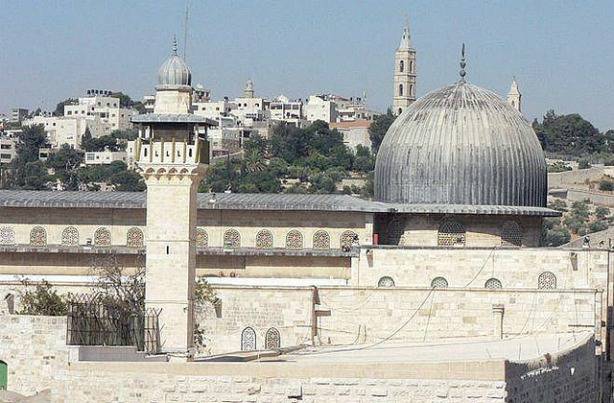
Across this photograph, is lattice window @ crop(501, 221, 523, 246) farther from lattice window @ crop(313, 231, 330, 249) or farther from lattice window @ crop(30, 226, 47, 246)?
lattice window @ crop(30, 226, 47, 246)

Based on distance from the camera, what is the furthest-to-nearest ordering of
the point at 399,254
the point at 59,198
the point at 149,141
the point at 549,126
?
the point at 549,126 < the point at 59,198 < the point at 399,254 < the point at 149,141

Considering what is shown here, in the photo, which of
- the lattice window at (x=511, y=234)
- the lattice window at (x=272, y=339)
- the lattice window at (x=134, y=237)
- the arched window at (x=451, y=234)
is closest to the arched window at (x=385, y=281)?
the arched window at (x=451, y=234)

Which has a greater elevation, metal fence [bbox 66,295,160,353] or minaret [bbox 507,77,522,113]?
minaret [bbox 507,77,522,113]

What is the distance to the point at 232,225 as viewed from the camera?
45.9 meters

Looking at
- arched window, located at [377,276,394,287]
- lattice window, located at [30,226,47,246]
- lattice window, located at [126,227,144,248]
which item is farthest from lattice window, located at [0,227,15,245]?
arched window, located at [377,276,394,287]

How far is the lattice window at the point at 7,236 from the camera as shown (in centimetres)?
4675

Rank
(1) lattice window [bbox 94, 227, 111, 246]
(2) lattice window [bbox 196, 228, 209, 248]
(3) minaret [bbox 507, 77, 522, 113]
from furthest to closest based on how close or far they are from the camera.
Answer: (3) minaret [bbox 507, 77, 522, 113]
(1) lattice window [bbox 94, 227, 111, 246]
(2) lattice window [bbox 196, 228, 209, 248]

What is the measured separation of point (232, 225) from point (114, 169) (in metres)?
79.0

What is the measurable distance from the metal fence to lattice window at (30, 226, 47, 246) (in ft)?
30.7

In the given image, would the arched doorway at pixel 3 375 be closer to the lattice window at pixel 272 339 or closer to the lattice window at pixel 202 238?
the lattice window at pixel 272 339

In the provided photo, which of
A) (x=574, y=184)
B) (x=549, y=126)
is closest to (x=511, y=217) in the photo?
(x=574, y=184)

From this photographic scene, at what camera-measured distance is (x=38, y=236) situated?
46688 millimetres

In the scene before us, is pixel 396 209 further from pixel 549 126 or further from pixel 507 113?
pixel 549 126

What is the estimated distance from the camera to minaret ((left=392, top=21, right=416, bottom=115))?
12256 cm
